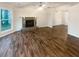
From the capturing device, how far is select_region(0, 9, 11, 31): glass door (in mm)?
7237

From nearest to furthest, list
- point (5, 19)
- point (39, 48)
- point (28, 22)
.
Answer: point (39, 48), point (5, 19), point (28, 22)

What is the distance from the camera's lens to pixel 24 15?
9.91 meters

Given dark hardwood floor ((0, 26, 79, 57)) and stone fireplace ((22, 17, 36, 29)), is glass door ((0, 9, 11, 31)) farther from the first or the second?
dark hardwood floor ((0, 26, 79, 57))

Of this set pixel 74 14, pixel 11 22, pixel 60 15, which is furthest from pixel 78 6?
pixel 60 15

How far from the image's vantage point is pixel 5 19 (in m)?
7.65

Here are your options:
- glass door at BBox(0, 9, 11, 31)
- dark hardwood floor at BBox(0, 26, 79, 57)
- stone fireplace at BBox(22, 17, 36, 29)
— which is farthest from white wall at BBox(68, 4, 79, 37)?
glass door at BBox(0, 9, 11, 31)

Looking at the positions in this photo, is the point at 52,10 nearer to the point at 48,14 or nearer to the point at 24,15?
the point at 48,14

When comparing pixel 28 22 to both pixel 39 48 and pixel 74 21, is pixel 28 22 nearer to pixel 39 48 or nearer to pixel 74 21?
pixel 74 21

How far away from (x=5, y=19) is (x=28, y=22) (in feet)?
8.70

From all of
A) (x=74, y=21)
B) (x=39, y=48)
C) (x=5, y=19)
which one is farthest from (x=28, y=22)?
(x=39, y=48)

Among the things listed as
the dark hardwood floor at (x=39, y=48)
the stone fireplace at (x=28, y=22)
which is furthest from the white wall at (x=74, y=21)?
the stone fireplace at (x=28, y=22)

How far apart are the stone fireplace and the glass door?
1.61 metres

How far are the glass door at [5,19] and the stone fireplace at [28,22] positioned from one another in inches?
63.3

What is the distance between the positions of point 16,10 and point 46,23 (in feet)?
12.0
